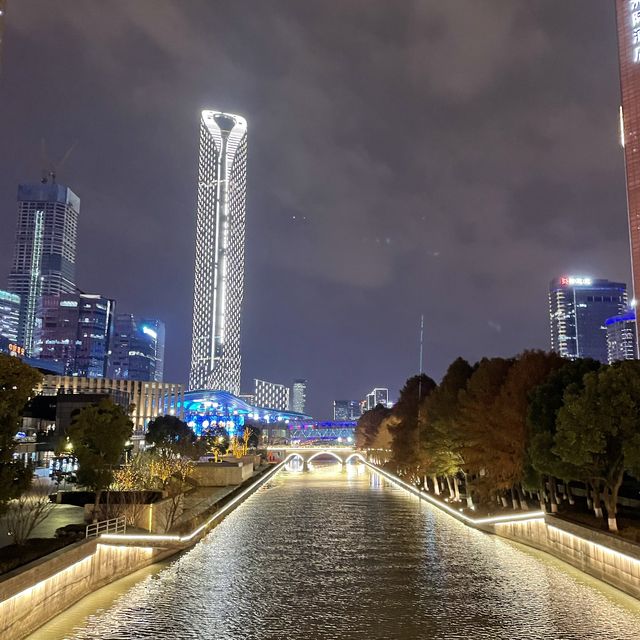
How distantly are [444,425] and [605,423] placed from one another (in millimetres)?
24731

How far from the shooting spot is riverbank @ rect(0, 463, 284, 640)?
17.2 m

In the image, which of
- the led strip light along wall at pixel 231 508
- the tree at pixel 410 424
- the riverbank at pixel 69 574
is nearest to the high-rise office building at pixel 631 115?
the tree at pixel 410 424

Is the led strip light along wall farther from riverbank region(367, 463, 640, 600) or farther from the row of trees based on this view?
the row of trees

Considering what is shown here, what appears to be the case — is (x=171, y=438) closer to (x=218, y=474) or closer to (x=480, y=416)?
(x=218, y=474)

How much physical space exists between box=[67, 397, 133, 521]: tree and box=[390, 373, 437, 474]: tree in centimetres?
3460

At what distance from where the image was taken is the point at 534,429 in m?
33.9

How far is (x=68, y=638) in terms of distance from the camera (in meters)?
18.6

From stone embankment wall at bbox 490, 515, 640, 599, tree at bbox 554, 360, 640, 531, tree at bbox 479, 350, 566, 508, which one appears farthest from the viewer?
tree at bbox 479, 350, 566, 508

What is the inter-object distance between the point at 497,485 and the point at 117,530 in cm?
2420

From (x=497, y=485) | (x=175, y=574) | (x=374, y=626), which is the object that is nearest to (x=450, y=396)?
(x=497, y=485)

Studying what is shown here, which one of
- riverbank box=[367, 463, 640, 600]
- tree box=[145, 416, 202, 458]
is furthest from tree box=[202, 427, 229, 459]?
riverbank box=[367, 463, 640, 600]

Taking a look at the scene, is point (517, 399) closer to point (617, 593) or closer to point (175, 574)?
point (617, 593)

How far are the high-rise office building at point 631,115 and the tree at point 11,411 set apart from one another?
14694cm

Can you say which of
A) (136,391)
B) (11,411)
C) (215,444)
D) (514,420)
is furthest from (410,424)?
(136,391)
